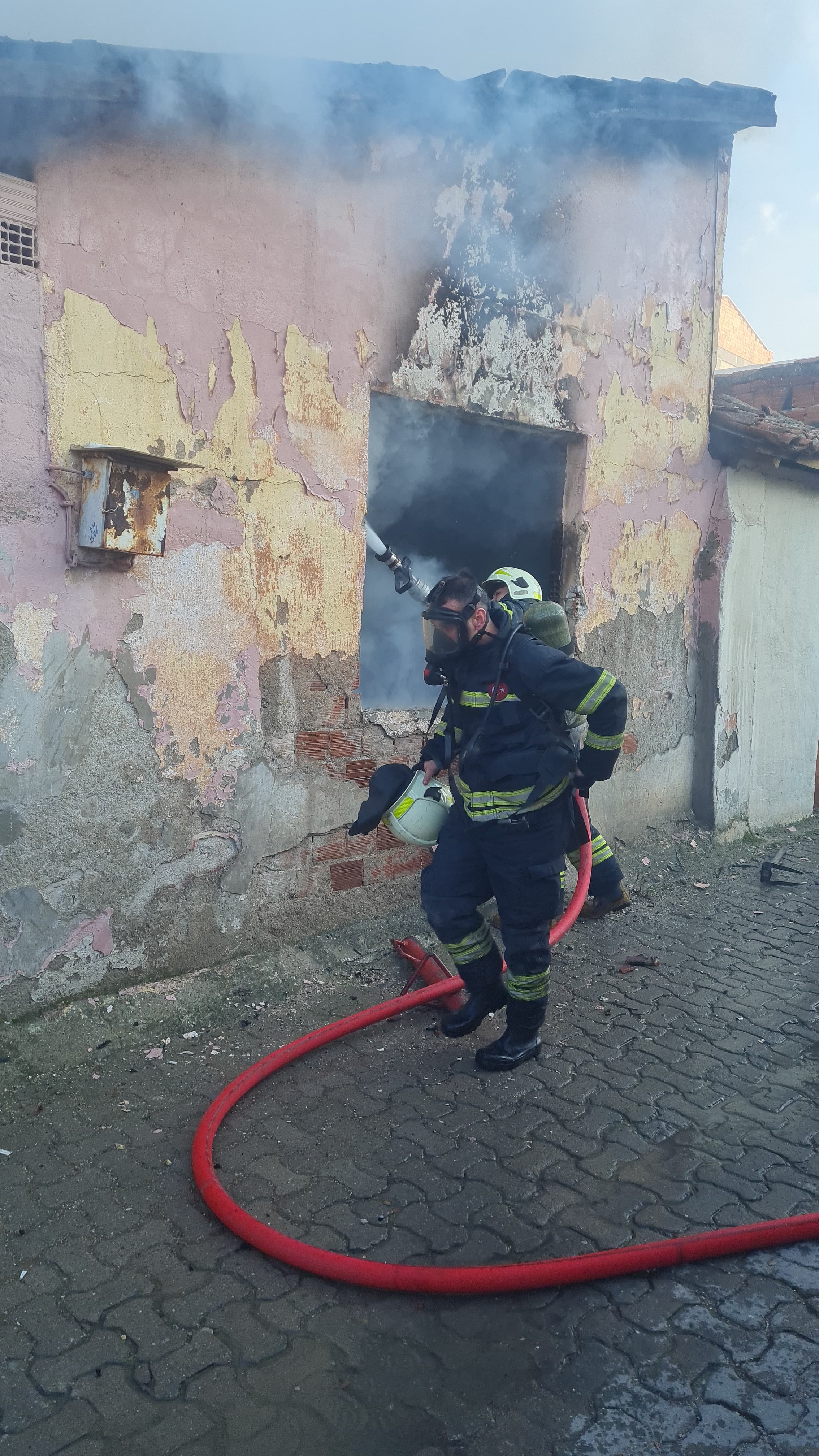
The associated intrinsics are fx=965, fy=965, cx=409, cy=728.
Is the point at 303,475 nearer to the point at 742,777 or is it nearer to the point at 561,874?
the point at 561,874

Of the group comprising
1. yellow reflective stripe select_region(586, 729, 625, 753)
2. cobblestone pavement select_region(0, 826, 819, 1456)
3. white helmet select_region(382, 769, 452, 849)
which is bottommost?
cobblestone pavement select_region(0, 826, 819, 1456)

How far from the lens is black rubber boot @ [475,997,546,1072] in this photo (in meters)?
3.83

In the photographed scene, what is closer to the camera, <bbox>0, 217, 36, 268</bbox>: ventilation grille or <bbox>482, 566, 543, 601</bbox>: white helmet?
<bbox>0, 217, 36, 268</bbox>: ventilation grille

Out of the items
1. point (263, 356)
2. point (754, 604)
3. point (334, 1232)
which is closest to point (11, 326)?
point (263, 356)

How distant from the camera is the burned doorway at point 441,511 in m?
5.71

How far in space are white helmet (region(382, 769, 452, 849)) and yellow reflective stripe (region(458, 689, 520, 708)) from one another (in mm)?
412

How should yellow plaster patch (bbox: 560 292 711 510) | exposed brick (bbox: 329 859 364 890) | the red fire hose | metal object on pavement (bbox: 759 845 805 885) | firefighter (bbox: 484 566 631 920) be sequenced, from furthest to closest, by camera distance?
metal object on pavement (bbox: 759 845 805 885)
yellow plaster patch (bbox: 560 292 711 510)
exposed brick (bbox: 329 859 364 890)
firefighter (bbox: 484 566 631 920)
the red fire hose

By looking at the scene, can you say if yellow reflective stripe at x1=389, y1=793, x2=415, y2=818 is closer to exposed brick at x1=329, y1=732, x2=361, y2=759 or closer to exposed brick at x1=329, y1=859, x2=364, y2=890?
exposed brick at x1=329, y1=732, x2=361, y2=759

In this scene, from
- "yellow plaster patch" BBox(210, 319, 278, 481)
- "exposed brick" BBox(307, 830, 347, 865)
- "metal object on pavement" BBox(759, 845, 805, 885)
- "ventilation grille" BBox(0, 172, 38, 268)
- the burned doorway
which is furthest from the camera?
"metal object on pavement" BBox(759, 845, 805, 885)

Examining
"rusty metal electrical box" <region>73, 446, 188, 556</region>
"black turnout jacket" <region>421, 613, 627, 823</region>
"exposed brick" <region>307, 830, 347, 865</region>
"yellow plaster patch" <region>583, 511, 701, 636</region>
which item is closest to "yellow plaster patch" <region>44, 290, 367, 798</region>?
"rusty metal electrical box" <region>73, 446, 188, 556</region>

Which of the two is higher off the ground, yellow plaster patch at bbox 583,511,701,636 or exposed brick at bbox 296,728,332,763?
yellow plaster patch at bbox 583,511,701,636

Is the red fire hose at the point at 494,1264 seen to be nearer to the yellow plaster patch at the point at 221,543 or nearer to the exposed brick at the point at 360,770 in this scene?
the yellow plaster patch at the point at 221,543

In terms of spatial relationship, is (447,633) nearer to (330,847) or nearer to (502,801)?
(502,801)

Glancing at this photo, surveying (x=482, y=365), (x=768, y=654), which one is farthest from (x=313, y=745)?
(x=768, y=654)
